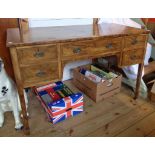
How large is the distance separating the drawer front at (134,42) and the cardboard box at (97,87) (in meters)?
0.42

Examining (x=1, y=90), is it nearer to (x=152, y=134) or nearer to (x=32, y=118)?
(x=32, y=118)

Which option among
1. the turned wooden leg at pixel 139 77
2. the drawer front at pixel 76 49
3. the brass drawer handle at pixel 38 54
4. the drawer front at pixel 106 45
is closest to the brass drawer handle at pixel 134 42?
the drawer front at pixel 106 45

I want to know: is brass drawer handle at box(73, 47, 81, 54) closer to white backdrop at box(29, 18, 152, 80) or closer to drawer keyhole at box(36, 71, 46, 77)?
drawer keyhole at box(36, 71, 46, 77)

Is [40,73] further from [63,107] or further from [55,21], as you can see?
[55,21]

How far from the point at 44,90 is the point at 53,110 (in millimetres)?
359

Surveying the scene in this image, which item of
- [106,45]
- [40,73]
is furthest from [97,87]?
[40,73]

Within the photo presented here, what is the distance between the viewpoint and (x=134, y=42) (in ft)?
4.77

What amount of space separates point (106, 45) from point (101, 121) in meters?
0.66

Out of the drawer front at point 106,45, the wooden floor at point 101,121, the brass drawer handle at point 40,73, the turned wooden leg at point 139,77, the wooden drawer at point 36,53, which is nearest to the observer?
the wooden drawer at point 36,53

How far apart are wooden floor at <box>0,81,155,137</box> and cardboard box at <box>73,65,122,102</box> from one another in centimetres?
6

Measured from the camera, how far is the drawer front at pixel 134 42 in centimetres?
141

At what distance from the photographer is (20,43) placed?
1.01m

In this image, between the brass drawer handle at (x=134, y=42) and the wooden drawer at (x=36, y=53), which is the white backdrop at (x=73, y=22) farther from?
the wooden drawer at (x=36, y=53)
